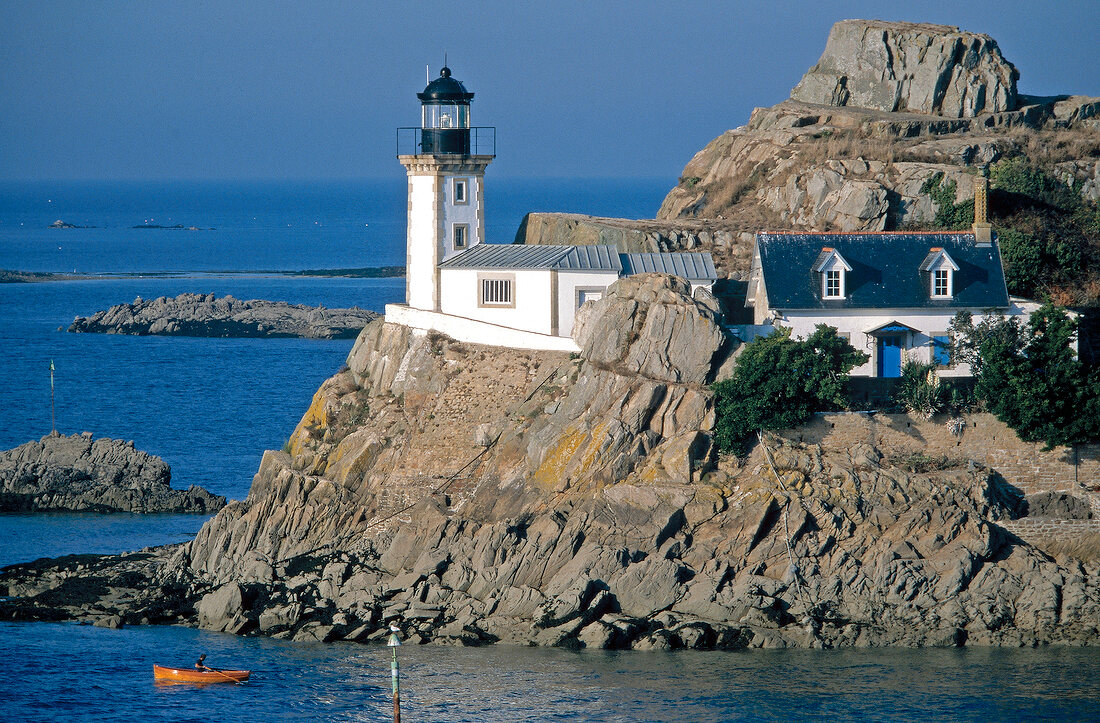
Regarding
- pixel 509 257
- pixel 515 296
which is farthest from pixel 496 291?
pixel 509 257

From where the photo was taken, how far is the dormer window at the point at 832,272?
137ft

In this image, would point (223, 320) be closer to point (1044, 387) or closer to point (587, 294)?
point (587, 294)

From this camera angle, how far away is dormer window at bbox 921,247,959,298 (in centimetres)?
4197

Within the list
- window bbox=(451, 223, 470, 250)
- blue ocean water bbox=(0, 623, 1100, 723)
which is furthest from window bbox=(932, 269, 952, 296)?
window bbox=(451, 223, 470, 250)

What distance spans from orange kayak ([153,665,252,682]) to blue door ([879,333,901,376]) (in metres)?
19.1

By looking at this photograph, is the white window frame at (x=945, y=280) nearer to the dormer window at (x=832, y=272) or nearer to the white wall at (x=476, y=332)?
the dormer window at (x=832, y=272)

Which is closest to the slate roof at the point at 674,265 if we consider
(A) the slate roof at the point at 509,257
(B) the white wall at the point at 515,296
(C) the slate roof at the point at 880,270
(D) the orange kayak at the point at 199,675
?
(A) the slate roof at the point at 509,257

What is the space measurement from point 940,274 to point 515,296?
12507 millimetres

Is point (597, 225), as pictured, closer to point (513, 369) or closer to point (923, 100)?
point (513, 369)

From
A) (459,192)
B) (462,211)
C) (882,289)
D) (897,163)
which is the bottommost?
(882,289)

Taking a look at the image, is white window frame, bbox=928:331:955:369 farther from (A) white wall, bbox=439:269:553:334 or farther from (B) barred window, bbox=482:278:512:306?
(B) barred window, bbox=482:278:512:306

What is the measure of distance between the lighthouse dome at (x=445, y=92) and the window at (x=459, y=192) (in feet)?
8.59

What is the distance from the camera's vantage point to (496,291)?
1796 inches

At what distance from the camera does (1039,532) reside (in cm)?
3922
